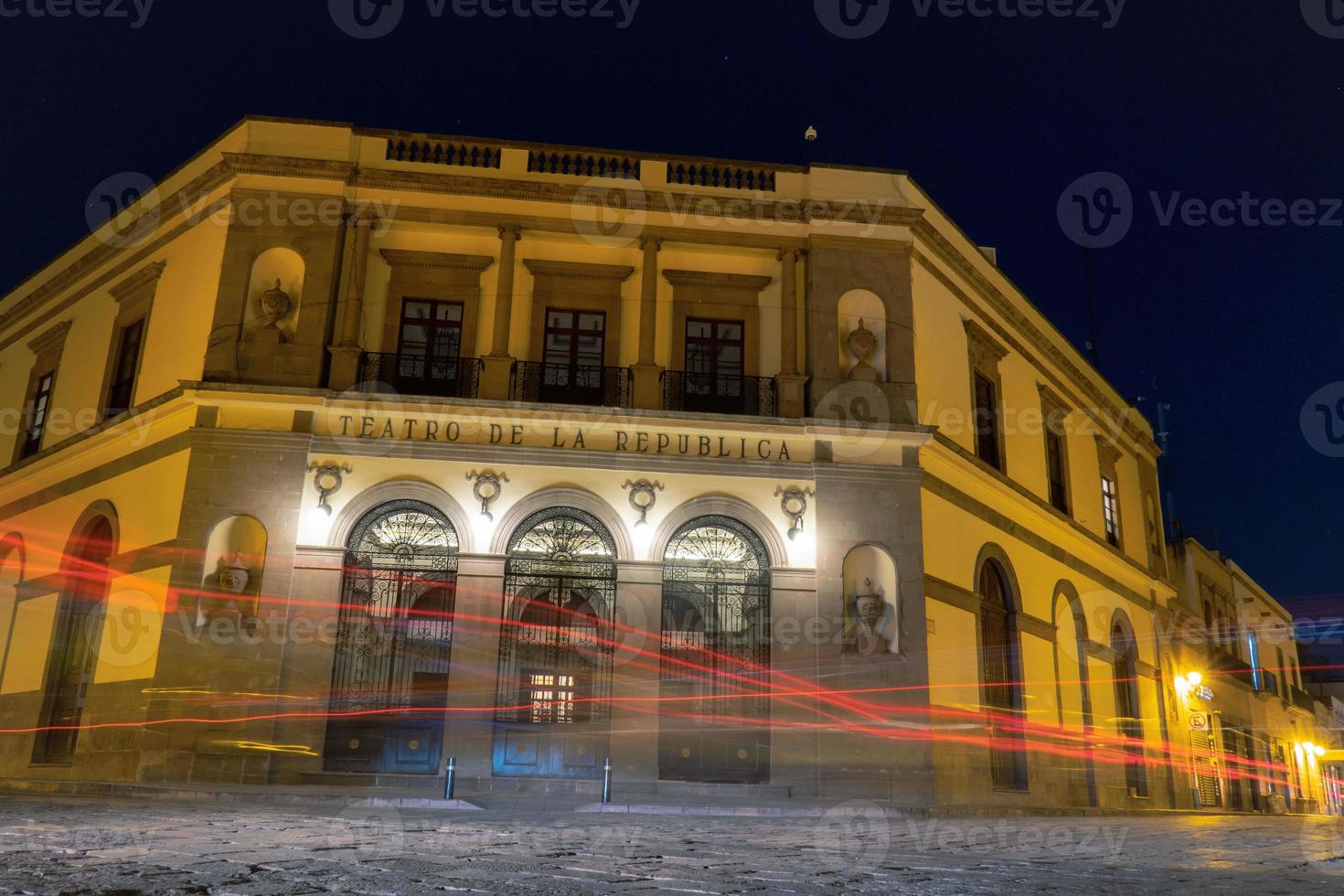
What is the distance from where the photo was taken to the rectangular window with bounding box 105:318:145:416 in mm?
18625

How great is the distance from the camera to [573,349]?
1734 centimetres

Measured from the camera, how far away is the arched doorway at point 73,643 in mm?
Result: 17438

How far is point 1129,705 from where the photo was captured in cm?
2467

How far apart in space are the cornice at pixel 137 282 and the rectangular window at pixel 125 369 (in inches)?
22.3

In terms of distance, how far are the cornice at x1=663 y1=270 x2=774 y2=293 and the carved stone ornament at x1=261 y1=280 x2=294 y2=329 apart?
18.5ft

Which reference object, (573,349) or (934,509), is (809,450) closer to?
(934,509)

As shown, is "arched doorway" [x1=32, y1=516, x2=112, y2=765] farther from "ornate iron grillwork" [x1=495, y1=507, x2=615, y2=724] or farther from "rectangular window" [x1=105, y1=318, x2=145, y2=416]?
"ornate iron grillwork" [x1=495, y1=507, x2=615, y2=724]

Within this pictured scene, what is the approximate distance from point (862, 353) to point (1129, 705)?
1235 centimetres

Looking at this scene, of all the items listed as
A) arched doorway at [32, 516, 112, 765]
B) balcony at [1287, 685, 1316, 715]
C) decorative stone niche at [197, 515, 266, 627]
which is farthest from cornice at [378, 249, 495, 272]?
balcony at [1287, 685, 1316, 715]

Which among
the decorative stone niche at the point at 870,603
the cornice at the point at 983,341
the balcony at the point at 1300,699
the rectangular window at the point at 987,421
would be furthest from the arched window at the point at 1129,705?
the balcony at the point at 1300,699

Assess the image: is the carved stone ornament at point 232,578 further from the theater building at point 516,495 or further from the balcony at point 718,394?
the balcony at point 718,394

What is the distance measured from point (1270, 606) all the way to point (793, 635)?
121 ft

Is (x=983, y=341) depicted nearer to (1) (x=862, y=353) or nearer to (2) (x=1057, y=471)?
(2) (x=1057, y=471)

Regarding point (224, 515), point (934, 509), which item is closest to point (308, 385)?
point (224, 515)
